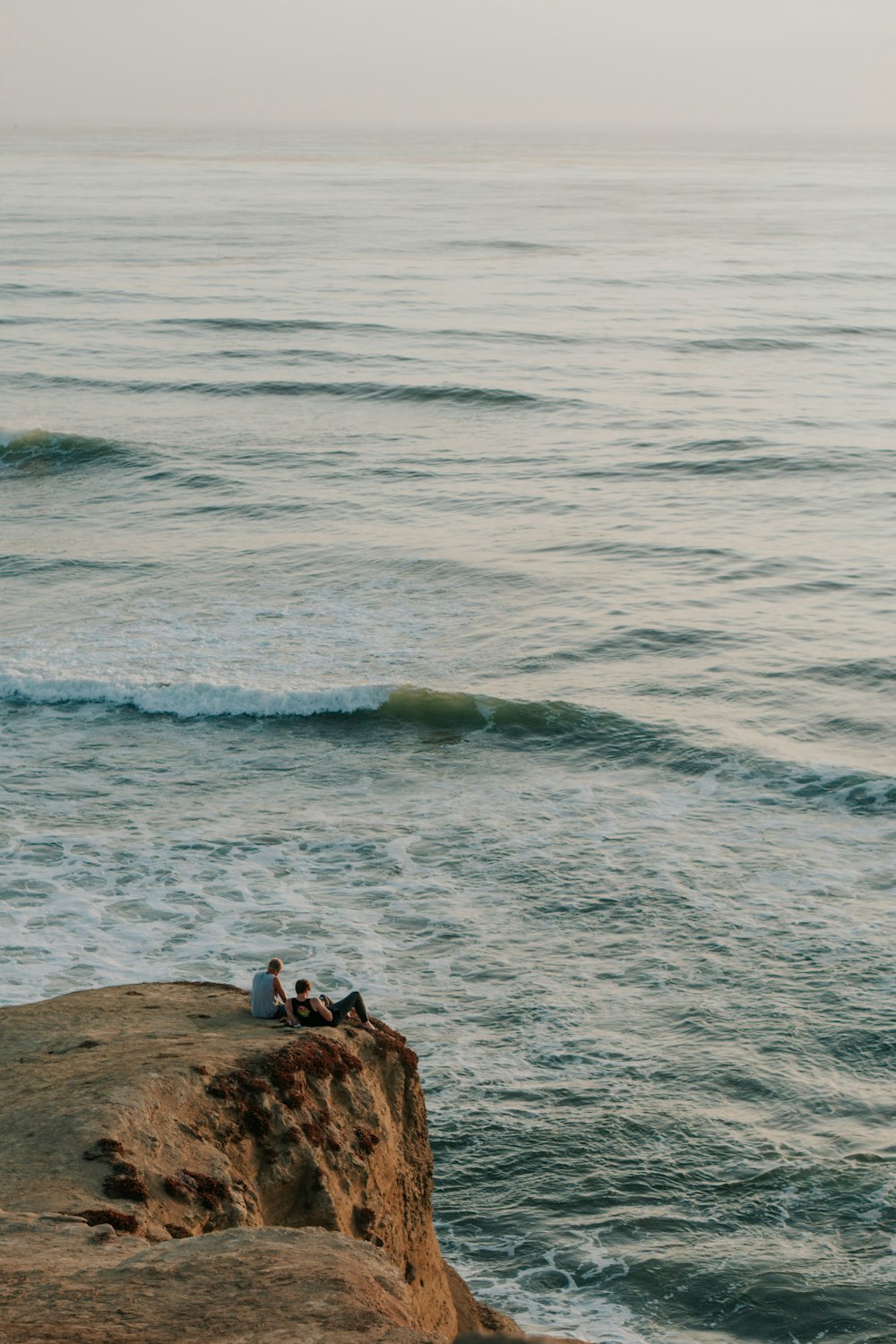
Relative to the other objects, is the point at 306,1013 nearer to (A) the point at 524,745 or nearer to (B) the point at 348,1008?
(B) the point at 348,1008

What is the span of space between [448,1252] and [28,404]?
4857cm

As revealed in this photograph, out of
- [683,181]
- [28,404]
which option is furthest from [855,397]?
[683,181]

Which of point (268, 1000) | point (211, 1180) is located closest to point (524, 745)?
point (268, 1000)

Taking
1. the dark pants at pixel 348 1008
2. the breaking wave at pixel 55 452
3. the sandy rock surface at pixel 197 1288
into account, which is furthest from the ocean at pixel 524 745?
the sandy rock surface at pixel 197 1288

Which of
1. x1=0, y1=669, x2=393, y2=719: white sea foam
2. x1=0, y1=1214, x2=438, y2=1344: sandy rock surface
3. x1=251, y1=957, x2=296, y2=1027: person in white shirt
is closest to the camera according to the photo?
x1=0, y1=1214, x2=438, y2=1344: sandy rock surface

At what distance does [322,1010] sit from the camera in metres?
14.5

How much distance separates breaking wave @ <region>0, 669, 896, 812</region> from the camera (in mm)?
28672

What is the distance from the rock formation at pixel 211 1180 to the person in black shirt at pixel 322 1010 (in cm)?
55

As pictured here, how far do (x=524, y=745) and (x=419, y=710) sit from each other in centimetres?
266

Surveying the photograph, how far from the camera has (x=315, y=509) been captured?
44.2 meters

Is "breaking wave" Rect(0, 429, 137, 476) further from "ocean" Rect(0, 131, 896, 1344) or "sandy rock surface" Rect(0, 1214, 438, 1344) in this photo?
"sandy rock surface" Rect(0, 1214, 438, 1344)

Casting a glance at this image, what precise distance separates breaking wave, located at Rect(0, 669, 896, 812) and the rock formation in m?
14.9

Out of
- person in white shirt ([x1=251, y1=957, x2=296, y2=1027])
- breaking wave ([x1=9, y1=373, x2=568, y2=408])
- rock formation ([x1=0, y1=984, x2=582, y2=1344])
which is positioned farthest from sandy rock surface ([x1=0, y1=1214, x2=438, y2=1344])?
breaking wave ([x1=9, y1=373, x2=568, y2=408])

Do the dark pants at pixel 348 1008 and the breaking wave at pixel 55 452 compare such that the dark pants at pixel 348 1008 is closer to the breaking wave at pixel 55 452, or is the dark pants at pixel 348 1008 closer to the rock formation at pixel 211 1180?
the rock formation at pixel 211 1180
